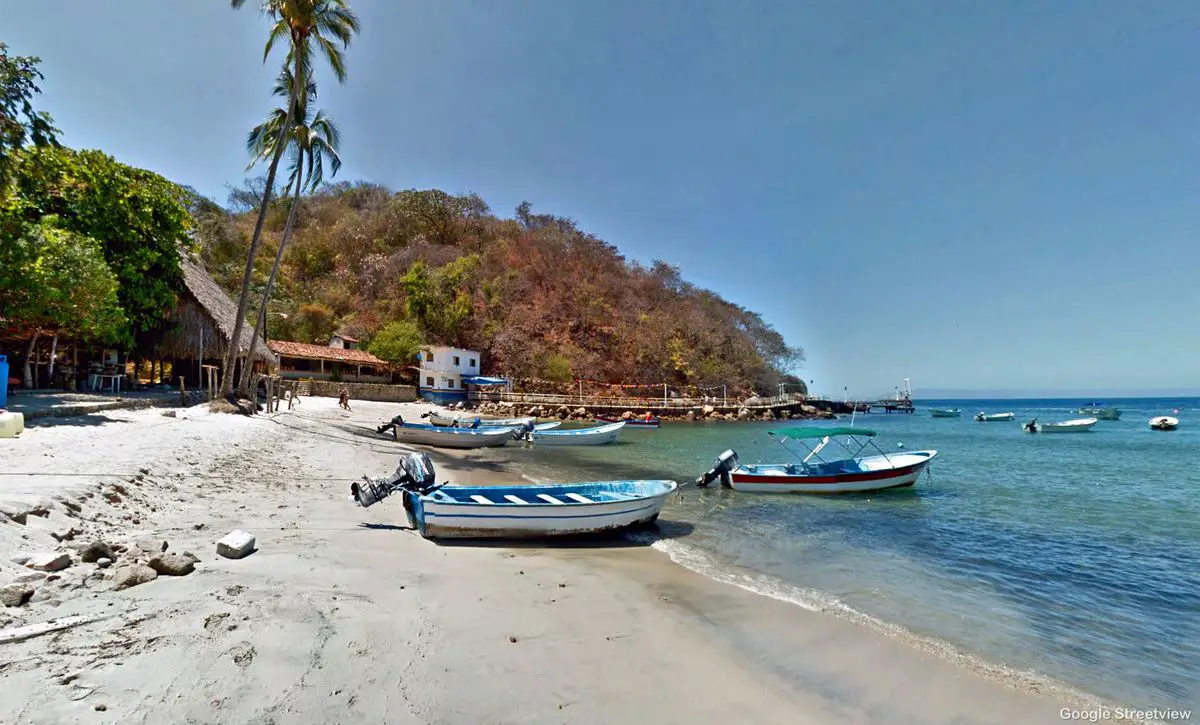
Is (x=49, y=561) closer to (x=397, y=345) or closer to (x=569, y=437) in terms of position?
(x=569, y=437)

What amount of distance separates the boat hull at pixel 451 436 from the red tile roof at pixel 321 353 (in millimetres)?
20634

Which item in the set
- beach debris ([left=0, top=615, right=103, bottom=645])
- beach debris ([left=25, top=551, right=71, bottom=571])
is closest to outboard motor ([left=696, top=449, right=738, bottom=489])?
beach debris ([left=25, top=551, right=71, bottom=571])

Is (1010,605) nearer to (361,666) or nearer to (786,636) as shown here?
(786,636)

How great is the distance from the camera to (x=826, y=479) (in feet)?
48.8

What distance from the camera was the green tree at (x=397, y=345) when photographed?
143 feet

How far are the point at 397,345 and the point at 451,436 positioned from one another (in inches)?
953

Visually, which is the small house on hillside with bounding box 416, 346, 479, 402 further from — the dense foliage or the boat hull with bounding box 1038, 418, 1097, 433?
the boat hull with bounding box 1038, 418, 1097, 433

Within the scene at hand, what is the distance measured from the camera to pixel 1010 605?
7273 mm

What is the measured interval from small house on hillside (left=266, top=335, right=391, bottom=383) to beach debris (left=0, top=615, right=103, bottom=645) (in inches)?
1499

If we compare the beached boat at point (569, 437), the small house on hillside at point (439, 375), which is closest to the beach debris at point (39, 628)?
the beached boat at point (569, 437)

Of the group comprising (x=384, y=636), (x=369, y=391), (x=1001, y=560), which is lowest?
(x=1001, y=560)

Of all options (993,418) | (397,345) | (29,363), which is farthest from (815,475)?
(993,418)

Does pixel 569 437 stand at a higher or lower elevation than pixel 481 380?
lower

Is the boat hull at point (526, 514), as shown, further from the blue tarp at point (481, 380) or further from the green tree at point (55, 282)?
the blue tarp at point (481, 380)
